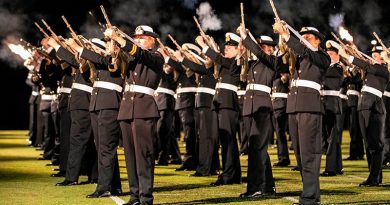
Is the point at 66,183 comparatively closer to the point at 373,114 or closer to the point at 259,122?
the point at 259,122

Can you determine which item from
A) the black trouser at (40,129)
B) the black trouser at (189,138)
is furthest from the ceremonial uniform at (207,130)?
the black trouser at (40,129)

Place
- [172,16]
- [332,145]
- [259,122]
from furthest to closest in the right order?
1. [172,16]
2. [332,145]
3. [259,122]

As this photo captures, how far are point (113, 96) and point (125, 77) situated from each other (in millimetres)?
973

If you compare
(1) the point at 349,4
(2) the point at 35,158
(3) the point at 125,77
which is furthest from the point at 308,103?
(1) the point at 349,4

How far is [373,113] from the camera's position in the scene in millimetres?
13305

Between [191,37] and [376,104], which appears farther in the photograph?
[191,37]

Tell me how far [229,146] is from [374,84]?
7.70 feet

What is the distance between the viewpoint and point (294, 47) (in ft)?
32.9

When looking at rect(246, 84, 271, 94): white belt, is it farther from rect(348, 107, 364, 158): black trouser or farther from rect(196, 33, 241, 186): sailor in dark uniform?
rect(348, 107, 364, 158): black trouser

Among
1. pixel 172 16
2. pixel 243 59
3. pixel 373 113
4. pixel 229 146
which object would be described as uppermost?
pixel 172 16

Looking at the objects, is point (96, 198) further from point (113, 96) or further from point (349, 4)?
point (349, 4)

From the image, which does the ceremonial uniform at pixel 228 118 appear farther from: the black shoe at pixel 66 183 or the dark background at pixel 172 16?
the dark background at pixel 172 16

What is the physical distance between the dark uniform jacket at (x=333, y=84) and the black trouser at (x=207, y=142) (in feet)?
6.15

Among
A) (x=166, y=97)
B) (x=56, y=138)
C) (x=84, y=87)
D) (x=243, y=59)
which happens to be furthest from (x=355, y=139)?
(x=84, y=87)
